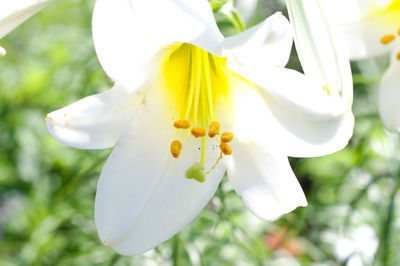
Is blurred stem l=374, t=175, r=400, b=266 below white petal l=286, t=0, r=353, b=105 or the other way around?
below

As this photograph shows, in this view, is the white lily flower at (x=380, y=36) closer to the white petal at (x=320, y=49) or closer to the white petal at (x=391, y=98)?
the white petal at (x=391, y=98)

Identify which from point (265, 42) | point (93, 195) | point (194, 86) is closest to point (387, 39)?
point (194, 86)

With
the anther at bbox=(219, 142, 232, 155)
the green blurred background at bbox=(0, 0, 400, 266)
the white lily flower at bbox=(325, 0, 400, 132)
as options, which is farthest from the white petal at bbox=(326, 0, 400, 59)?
the anther at bbox=(219, 142, 232, 155)

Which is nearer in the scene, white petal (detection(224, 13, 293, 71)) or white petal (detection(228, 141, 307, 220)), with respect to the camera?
white petal (detection(224, 13, 293, 71))

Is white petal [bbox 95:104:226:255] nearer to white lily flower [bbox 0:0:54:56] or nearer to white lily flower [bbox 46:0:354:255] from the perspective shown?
white lily flower [bbox 46:0:354:255]

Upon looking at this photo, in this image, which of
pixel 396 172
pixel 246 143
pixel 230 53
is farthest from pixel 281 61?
pixel 396 172

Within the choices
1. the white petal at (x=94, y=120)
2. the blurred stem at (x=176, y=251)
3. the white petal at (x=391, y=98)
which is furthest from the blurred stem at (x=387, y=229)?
the white petal at (x=94, y=120)

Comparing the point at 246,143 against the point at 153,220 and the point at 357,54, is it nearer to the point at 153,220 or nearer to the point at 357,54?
the point at 153,220
